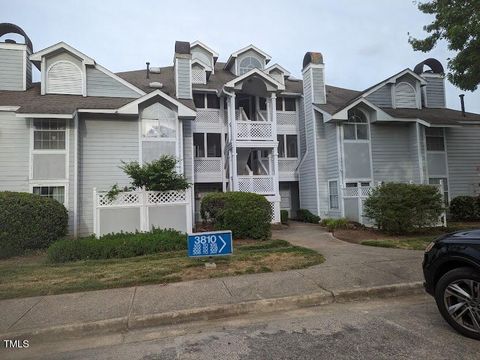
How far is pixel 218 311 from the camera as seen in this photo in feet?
17.1

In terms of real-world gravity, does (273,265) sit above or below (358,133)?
below

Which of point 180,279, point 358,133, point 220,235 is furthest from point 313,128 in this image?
point 180,279

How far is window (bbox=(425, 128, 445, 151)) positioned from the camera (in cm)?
1878

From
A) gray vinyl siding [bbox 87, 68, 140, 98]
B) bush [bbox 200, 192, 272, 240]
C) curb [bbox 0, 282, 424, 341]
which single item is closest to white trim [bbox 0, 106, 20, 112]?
gray vinyl siding [bbox 87, 68, 140, 98]

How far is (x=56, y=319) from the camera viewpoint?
4996mm

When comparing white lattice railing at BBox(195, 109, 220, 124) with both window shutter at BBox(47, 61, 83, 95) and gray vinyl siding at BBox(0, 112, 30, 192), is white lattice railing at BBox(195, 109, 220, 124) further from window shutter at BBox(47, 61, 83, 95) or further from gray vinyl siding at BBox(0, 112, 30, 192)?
gray vinyl siding at BBox(0, 112, 30, 192)

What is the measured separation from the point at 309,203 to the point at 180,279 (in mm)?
13608

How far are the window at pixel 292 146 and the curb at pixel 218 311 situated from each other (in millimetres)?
15653

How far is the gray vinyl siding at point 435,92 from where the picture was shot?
2102 centimetres

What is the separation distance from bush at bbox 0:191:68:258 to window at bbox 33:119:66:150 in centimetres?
321

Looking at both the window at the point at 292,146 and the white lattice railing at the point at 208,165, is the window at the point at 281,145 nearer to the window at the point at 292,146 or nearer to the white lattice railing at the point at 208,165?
the window at the point at 292,146

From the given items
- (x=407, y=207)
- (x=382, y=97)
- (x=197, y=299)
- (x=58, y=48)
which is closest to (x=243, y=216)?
(x=407, y=207)

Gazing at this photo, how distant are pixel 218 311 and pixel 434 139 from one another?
18.4 m

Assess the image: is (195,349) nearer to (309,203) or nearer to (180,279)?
(180,279)
